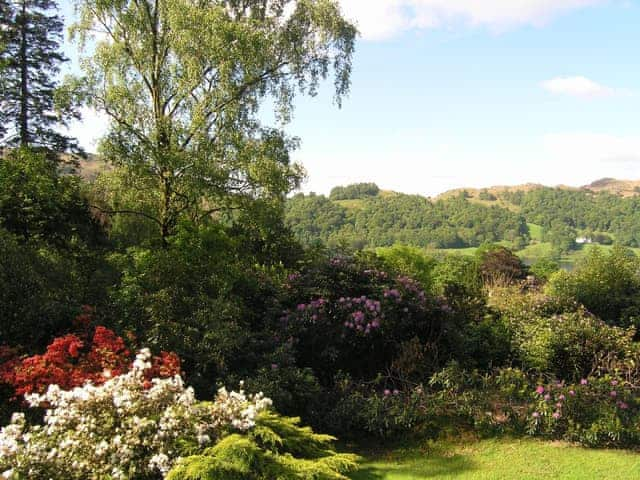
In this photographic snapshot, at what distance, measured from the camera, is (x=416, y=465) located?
6.22m

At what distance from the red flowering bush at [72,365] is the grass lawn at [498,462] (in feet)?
9.50

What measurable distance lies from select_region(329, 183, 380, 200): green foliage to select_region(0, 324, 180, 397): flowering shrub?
129 meters

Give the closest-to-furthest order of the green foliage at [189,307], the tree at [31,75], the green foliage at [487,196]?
the green foliage at [189,307] → the tree at [31,75] → the green foliage at [487,196]

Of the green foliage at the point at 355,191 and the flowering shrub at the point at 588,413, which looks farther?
the green foliage at the point at 355,191

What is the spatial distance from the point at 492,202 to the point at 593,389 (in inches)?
6628

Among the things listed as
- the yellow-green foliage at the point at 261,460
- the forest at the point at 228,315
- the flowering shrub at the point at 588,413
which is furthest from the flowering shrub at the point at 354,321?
the yellow-green foliage at the point at 261,460

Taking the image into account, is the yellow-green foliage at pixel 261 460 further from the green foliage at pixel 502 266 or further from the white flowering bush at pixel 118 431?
the green foliage at pixel 502 266

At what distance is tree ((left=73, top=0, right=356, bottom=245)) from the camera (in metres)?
11.2

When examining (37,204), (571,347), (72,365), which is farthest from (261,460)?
(37,204)

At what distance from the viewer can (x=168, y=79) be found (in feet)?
40.9

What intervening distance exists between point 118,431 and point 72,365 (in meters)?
1.79

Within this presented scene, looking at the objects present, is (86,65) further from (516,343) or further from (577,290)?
(577,290)

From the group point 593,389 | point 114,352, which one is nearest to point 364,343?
point 593,389

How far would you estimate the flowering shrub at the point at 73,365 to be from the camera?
5.80m
